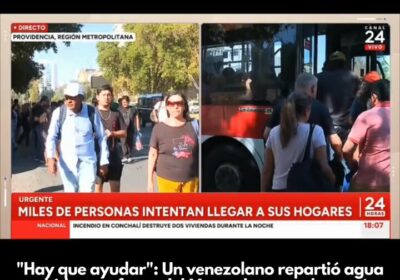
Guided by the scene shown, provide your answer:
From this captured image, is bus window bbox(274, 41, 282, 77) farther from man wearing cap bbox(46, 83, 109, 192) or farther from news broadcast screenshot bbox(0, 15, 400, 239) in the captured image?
man wearing cap bbox(46, 83, 109, 192)

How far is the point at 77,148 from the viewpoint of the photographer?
171 inches

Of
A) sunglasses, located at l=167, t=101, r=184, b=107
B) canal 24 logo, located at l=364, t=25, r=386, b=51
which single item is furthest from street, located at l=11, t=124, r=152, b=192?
canal 24 logo, located at l=364, t=25, r=386, b=51

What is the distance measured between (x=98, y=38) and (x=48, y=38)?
447 millimetres

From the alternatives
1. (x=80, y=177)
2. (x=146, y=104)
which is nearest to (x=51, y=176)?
(x=80, y=177)

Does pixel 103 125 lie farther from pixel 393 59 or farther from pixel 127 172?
pixel 393 59

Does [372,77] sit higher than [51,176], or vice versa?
[372,77]

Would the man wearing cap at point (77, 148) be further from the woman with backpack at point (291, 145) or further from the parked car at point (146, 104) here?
the woman with backpack at point (291, 145)

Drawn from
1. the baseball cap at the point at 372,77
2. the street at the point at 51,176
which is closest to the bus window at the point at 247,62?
the baseball cap at the point at 372,77

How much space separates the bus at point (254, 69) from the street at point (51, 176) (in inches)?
21.8

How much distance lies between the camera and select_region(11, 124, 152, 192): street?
14.0 ft
